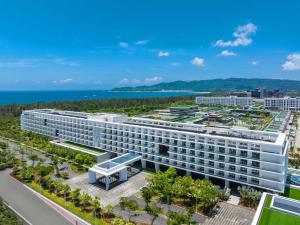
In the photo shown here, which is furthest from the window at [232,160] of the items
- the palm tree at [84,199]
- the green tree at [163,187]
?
the palm tree at [84,199]

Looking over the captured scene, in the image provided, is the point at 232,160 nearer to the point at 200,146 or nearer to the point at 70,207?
the point at 200,146

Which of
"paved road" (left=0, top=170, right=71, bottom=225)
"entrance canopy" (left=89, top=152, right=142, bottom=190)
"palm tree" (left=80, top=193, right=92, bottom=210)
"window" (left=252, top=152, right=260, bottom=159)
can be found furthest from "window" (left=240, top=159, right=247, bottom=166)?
"paved road" (left=0, top=170, right=71, bottom=225)

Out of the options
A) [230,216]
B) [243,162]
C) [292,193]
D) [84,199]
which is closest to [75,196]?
[84,199]

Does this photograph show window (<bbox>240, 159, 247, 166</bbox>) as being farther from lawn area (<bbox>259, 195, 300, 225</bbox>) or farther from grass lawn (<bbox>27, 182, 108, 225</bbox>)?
grass lawn (<bbox>27, 182, 108, 225</bbox>)

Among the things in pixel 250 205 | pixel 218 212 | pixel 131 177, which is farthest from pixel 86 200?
pixel 250 205

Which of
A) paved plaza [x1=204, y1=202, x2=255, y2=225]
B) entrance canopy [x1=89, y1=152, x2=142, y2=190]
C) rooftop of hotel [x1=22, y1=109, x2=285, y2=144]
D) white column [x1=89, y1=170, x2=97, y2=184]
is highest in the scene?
rooftop of hotel [x1=22, y1=109, x2=285, y2=144]

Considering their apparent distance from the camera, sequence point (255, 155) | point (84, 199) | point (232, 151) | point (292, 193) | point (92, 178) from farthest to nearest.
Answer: point (92, 178), point (232, 151), point (255, 155), point (292, 193), point (84, 199)
